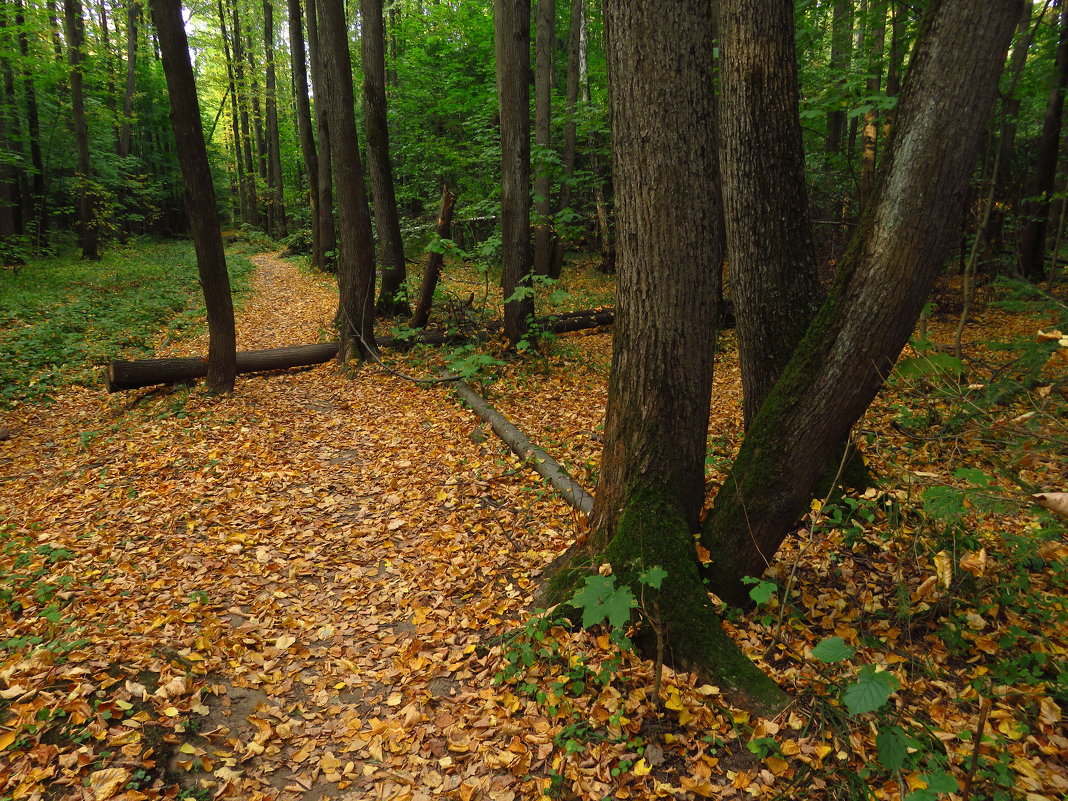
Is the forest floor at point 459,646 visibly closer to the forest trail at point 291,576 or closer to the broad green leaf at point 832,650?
the forest trail at point 291,576

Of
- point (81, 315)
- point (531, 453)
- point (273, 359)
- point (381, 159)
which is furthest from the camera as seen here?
point (81, 315)

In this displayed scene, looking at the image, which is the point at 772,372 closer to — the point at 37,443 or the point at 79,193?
the point at 37,443

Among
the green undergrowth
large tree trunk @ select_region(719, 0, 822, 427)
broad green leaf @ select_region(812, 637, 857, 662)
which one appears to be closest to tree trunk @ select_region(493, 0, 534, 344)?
large tree trunk @ select_region(719, 0, 822, 427)

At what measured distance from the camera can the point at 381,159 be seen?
34.8 ft

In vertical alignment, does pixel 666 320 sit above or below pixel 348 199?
below

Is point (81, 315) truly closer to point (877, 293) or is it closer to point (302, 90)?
point (302, 90)

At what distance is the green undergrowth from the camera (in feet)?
30.5

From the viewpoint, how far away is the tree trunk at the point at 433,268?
988cm

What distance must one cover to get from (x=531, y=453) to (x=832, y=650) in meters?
3.90

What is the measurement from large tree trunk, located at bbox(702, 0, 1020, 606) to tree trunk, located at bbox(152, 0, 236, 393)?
7.65 m

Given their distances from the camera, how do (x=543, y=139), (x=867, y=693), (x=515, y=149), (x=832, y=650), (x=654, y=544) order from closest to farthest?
1. (x=867, y=693)
2. (x=832, y=650)
3. (x=654, y=544)
4. (x=515, y=149)
5. (x=543, y=139)

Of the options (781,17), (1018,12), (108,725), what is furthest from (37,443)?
(1018,12)

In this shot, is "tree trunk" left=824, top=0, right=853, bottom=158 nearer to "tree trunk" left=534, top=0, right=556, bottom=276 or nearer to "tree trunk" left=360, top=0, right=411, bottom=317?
"tree trunk" left=534, top=0, right=556, bottom=276

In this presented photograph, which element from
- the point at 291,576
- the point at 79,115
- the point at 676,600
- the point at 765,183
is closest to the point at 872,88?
the point at 765,183
